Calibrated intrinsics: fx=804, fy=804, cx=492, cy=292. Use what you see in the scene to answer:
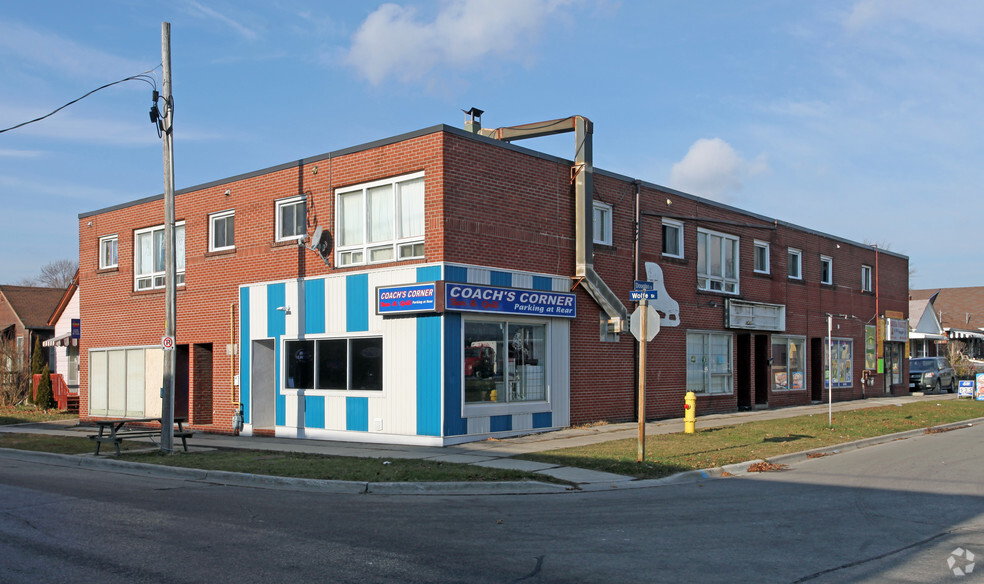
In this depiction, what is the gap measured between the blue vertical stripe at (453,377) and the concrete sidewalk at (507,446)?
451 mm

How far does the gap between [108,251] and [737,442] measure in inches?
823

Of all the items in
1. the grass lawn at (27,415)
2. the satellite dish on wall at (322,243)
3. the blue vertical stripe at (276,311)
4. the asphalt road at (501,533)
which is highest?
the satellite dish on wall at (322,243)

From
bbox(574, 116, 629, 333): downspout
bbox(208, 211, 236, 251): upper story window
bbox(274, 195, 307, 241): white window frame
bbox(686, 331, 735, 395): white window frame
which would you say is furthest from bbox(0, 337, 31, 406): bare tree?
bbox(686, 331, 735, 395): white window frame

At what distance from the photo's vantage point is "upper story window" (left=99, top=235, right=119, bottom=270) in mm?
26403

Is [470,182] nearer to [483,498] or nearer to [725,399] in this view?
[483,498]

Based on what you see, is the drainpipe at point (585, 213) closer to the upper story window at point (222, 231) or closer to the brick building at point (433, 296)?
the brick building at point (433, 296)

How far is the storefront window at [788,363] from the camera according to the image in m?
28.4

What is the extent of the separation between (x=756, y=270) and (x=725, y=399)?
4.90 metres

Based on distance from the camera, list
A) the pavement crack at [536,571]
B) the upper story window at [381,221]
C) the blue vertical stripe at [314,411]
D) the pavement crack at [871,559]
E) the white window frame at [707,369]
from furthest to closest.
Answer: the white window frame at [707,369], the blue vertical stripe at [314,411], the upper story window at [381,221], the pavement crack at [871,559], the pavement crack at [536,571]

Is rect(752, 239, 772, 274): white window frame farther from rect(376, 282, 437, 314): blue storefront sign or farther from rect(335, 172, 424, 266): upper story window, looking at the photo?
rect(376, 282, 437, 314): blue storefront sign

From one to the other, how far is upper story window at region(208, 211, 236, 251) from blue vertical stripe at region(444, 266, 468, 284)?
8.13m

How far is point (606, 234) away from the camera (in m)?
21.5

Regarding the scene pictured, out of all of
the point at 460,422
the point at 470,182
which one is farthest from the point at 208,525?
the point at 470,182

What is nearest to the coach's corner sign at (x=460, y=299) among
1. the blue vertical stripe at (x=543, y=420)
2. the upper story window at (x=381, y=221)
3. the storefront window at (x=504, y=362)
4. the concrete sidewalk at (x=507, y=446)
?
the storefront window at (x=504, y=362)
